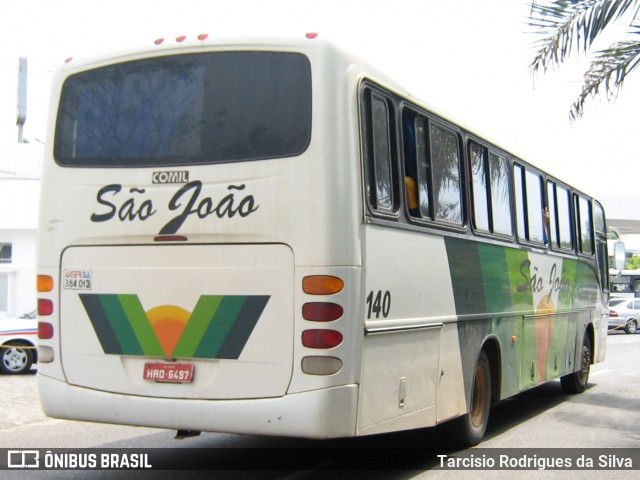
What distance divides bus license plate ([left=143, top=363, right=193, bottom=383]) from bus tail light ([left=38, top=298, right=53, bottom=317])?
1060mm

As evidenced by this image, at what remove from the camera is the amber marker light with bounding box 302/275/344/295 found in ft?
20.3

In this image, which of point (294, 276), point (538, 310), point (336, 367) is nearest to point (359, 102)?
point (294, 276)

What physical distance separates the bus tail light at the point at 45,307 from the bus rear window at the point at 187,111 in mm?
1132

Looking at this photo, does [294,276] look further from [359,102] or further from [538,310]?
[538,310]

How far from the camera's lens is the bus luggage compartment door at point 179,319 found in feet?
20.7

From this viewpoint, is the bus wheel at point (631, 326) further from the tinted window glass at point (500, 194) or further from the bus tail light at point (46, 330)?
the bus tail light at point (46, 330)

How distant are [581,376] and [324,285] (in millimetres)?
9309

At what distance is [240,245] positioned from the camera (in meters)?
6.45

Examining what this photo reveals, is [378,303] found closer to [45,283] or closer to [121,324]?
[121,324]

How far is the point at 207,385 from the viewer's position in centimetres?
644

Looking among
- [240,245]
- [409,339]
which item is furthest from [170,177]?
[409,339]

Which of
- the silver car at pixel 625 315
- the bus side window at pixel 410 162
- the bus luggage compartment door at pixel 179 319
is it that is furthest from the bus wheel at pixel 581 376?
the silver car at pixel 625 315

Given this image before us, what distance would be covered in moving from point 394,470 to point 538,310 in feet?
13.6

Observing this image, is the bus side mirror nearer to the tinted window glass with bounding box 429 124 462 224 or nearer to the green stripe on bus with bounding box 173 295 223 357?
the tinted window glass with bounding box 429 124 462 224
